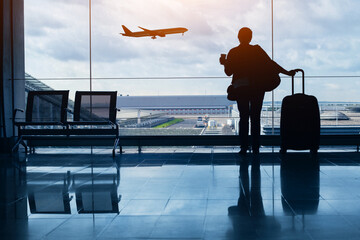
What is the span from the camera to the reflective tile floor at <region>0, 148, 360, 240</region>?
65.4 inches

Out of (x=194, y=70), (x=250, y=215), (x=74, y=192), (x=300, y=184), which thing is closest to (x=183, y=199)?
(x=250, y=215)

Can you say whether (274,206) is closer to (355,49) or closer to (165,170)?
(165,170)

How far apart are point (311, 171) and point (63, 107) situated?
3.01 meters

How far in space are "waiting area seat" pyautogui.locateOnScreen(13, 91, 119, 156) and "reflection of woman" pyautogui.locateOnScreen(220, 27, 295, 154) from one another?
1451 mm

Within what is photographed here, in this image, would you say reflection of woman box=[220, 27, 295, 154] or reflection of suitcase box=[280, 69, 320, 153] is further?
reflection of suitcase box=[280, 69, 320, 153]

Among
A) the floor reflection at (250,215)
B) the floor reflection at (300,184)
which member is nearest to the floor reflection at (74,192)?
the floor reflection at (250,215)

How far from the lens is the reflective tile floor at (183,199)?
1.66 meters

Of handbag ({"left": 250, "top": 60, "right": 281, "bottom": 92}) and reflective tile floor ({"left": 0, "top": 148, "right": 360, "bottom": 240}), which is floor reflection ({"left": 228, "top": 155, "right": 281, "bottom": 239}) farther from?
handbag ({"left": 250, "top": 60, "right": 281, "bottom": 92})

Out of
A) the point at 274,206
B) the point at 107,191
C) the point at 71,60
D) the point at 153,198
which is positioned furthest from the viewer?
the point at 71,60

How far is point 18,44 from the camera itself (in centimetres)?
523

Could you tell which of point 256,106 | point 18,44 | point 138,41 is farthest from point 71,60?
point 256,106

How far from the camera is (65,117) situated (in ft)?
15.9

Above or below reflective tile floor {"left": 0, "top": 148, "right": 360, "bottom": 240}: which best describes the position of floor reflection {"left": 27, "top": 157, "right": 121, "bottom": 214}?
below

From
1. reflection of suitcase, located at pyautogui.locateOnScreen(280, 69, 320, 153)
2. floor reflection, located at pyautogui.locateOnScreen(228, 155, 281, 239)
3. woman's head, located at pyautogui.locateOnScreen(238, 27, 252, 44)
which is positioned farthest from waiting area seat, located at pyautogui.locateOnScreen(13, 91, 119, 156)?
floor reflection, located at pyautogui.locateOnScreen(228, 155, 281, 239)
